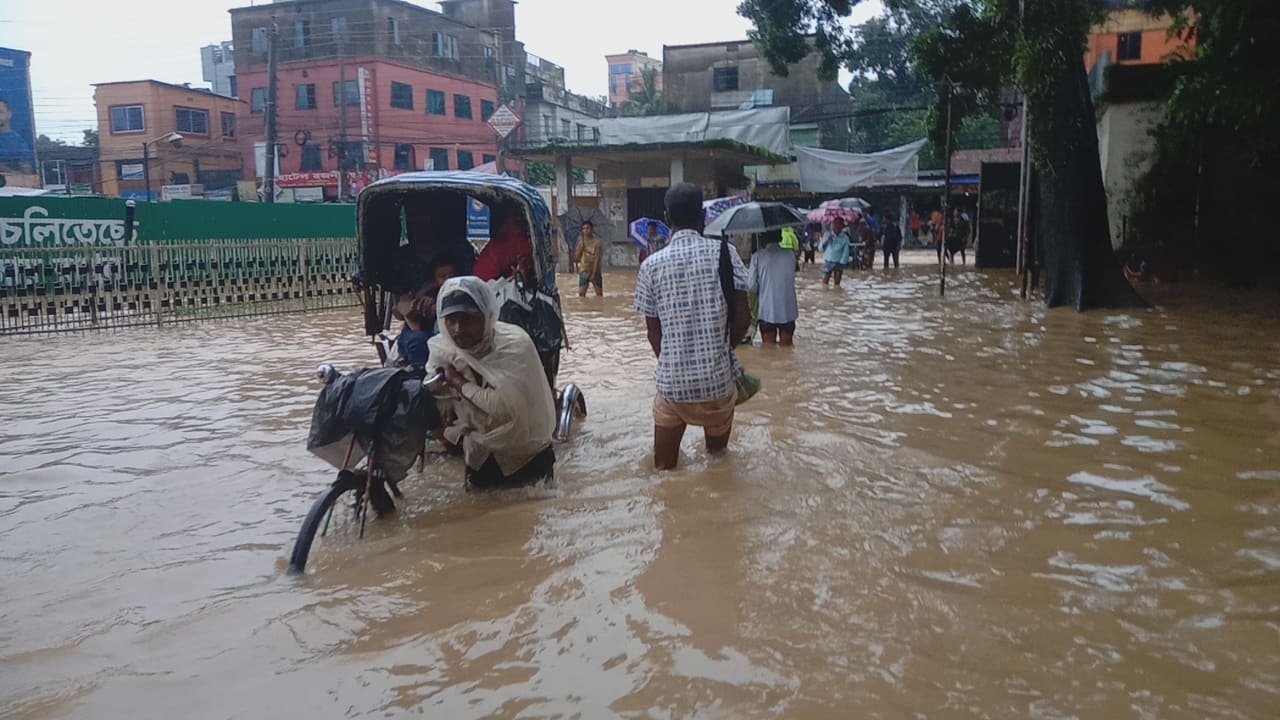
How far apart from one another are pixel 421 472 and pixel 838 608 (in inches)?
106

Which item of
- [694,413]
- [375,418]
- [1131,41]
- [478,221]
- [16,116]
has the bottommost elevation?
[694,413]

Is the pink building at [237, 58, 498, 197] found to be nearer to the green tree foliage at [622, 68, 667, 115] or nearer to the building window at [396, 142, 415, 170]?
the building window at [396, 142, 415, 170]

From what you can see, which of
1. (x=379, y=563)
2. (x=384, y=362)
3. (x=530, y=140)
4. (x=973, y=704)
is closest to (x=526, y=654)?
(x=379, y=563)

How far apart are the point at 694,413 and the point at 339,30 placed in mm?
40735

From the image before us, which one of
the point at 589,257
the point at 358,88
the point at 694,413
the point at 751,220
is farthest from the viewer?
the point at 358,88

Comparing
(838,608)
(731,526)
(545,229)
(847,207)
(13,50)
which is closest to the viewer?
(838,608)

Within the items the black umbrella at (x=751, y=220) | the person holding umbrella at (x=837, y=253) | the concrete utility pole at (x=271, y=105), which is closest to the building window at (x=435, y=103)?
the concrete utility pole at (x=271, y=105)

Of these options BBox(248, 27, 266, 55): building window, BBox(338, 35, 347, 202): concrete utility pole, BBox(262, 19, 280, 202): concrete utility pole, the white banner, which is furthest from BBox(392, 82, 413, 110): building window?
the white banner

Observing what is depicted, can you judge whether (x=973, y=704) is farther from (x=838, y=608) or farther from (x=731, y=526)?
(x=731, y=526)

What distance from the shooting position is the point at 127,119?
40781 millimetres

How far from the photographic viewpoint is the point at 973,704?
2811mm

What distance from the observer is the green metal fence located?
12.5 metres

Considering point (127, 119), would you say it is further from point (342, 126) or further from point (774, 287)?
point (774, 287)

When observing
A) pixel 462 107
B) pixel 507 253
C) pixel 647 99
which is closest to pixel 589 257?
pixel 507 253
